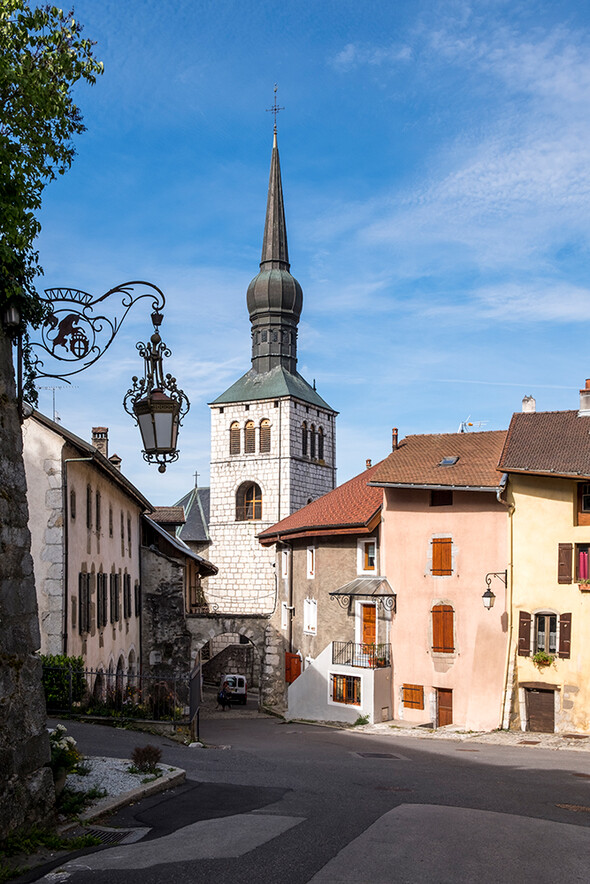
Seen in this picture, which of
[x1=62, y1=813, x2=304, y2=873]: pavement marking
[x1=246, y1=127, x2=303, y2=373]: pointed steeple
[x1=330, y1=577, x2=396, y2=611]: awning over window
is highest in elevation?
[x1=246, y1=127, x2=303, y2=373]: pointed steeple

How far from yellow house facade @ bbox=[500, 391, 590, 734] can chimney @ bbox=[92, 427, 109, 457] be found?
57.1 ft

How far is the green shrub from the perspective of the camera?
19.0 m

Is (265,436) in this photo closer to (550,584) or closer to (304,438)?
(304,438)

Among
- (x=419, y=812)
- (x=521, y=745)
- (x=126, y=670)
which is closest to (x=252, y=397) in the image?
(x=126, y=670)

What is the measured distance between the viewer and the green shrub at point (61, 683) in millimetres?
18953

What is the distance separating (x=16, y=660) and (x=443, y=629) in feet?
71.7

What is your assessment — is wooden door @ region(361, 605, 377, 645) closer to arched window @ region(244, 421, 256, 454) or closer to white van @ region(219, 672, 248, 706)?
white van @ region(219, 672, 248, 706)

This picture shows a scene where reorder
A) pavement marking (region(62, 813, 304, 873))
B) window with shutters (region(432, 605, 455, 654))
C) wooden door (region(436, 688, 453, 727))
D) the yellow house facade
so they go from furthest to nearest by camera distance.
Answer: window with shutters (region(432, 605, 455, 654)), wooden door (region(436, 688, 453, 727)), the yellow house facade, pavement marking (region(62, 813, 304, 873))

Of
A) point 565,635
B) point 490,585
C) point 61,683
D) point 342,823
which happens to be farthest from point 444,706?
point 342,823

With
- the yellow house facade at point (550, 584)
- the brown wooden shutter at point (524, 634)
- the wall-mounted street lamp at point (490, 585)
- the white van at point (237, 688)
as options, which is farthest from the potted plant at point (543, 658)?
the white van at point (237, 688)

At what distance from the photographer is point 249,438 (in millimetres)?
63625

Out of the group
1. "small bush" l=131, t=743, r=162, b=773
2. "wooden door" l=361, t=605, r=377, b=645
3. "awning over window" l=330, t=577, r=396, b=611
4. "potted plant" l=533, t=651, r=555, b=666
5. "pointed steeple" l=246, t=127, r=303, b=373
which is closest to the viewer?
"small bush" l=131, t=743, r=162, b=773

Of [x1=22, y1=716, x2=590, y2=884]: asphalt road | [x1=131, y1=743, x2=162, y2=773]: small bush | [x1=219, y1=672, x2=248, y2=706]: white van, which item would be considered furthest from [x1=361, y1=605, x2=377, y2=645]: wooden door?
[x1=131, y1=743, x2=162, y2=773]: small bush

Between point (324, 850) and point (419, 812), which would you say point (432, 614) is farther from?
point (324, 850)
